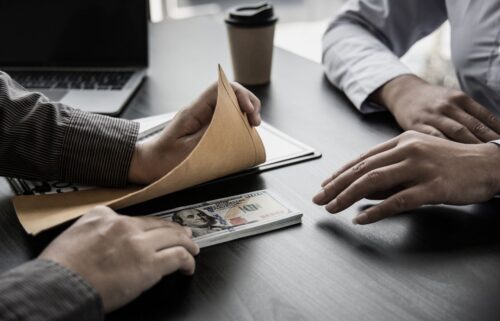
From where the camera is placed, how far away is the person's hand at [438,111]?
2.97 ft

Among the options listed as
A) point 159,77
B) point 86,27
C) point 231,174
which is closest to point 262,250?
point 231,174

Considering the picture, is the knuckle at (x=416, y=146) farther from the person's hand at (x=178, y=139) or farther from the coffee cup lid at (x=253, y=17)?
the coffee cup lid at (x=253, y=17)

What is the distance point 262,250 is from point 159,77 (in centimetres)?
73

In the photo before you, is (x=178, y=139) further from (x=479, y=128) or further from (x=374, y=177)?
A: (x=479, y=128)

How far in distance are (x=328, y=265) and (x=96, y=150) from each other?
1.34 feet

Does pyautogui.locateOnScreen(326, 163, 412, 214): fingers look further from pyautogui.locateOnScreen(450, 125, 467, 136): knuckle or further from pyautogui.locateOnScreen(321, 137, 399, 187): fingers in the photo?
pyautogui.locateOnScreen(450, 125, 467, 136): knuckle

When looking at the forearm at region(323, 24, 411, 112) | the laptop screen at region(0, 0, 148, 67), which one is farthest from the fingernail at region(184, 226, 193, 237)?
the laptop screen at region(0, 0, 148, 67)

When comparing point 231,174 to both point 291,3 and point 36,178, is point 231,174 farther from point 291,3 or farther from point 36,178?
point 291,3

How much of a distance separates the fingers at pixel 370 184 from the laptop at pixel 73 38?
0.71m

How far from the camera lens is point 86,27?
1329 mm

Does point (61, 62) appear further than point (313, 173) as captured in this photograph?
Yes

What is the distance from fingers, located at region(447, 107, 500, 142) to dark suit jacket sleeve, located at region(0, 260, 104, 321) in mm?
646

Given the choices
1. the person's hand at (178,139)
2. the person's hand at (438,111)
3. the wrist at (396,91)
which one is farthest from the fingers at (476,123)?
the person's hand at (178,139)

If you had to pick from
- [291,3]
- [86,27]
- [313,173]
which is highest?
[86,27]
